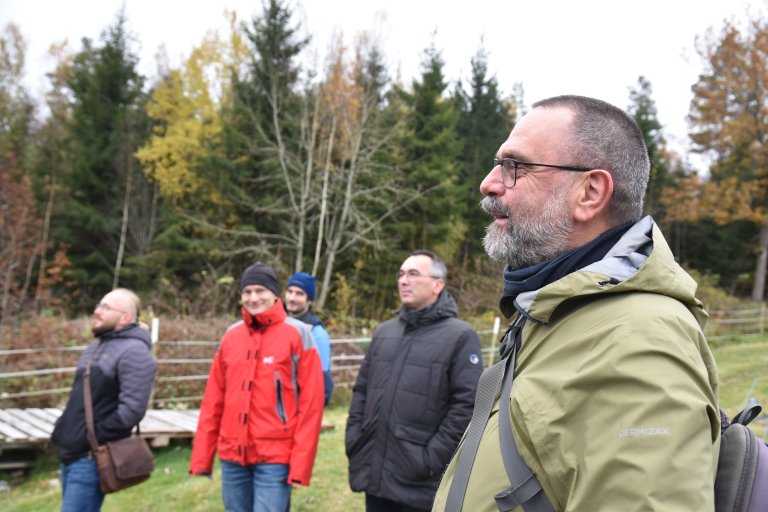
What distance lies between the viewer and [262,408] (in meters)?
3.54

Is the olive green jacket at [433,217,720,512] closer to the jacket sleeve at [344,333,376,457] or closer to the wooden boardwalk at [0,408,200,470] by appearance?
the jacket sleeve at [344,333,376,457]

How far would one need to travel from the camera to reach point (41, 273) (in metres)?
23.1

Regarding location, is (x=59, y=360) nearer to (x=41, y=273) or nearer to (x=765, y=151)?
(x=41, y=273)

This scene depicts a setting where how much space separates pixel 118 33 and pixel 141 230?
33.6ft

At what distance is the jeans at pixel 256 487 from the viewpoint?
11.3 ft

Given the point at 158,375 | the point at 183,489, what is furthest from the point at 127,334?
the point at 158,375

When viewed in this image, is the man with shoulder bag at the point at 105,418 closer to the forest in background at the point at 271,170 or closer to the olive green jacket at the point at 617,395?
the olive green jacket at the point at 617,395

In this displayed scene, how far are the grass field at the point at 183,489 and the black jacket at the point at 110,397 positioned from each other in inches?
76.4

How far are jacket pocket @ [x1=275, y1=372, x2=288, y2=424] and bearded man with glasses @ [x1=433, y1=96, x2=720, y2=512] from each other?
223 cm

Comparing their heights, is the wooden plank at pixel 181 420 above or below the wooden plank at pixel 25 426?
below

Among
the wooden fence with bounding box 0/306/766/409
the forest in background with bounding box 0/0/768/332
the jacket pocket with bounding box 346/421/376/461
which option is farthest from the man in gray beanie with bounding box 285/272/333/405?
the forest in background with bounding box 0/0/768/332

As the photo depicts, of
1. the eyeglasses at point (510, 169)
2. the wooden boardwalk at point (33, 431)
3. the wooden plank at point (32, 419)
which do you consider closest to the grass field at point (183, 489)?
the wooden boardwalk at point (33, 431)

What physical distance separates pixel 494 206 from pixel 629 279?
508 millimetres

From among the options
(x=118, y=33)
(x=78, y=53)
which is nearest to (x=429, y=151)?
(x=118, y=33)
